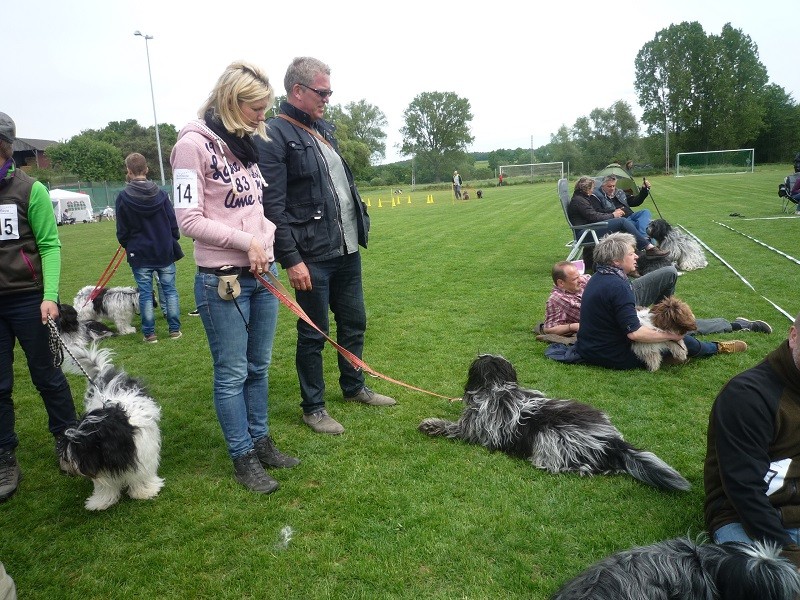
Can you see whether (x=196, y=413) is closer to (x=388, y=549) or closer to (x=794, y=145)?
(x=388, y=549)

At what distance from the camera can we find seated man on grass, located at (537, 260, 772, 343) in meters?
5.28

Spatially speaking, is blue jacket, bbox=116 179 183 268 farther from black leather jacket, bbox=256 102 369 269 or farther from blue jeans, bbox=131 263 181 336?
black leather jacket, bbox=256 102 369 269

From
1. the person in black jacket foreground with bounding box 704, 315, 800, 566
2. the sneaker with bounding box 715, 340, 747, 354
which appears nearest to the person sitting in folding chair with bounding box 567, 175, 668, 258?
the sneaker with bounding box 715, 340, 747, 354

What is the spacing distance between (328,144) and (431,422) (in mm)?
1949

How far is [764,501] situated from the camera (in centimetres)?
192

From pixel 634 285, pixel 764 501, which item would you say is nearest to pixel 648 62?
pixel 634 285

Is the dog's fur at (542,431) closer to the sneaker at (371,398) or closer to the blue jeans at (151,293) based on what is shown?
the sneaker at (371,398)

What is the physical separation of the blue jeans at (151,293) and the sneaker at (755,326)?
19.7 ft

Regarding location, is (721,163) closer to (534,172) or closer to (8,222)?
(534,172)

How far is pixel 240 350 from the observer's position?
289cm

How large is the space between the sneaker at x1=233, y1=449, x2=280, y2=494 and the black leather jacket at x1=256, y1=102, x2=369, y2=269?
3.68 ft

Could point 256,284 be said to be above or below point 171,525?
above

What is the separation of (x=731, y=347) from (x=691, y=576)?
368 cm

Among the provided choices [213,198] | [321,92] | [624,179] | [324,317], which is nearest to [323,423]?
[324,317]
